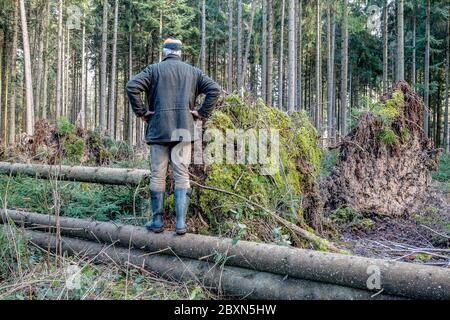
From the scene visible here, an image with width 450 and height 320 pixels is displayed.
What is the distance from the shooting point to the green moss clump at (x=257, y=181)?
490 centimetres

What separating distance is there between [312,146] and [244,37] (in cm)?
2481

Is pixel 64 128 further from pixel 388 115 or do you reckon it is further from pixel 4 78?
pixel 4 78

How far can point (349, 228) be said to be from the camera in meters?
7.17

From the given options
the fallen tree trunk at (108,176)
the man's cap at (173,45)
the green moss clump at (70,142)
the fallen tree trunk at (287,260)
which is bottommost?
the fallen tree trunk at (287,260)

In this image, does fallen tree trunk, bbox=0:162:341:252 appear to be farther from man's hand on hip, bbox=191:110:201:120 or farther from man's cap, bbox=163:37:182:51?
man's cap, bbox=163:37:182:51

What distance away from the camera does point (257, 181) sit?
17.4 feet

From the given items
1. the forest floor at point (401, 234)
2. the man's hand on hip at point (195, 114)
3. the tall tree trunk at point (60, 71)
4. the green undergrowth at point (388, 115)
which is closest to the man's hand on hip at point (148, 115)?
the man's hand on hip at point (195, 114)

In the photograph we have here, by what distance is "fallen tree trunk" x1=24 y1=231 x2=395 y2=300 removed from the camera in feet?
12.1

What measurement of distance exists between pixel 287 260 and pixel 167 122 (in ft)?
6.85

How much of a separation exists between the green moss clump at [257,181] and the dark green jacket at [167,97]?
715mm

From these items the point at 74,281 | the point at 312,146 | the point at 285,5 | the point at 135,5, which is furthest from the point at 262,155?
the point at 135,5

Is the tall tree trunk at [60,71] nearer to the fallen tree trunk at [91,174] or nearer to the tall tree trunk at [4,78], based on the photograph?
the tall tree trunk at [4,78]

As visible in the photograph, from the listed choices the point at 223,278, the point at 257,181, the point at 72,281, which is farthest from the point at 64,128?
the point at 223,278

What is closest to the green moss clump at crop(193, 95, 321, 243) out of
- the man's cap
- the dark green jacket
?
the dark green jacket
